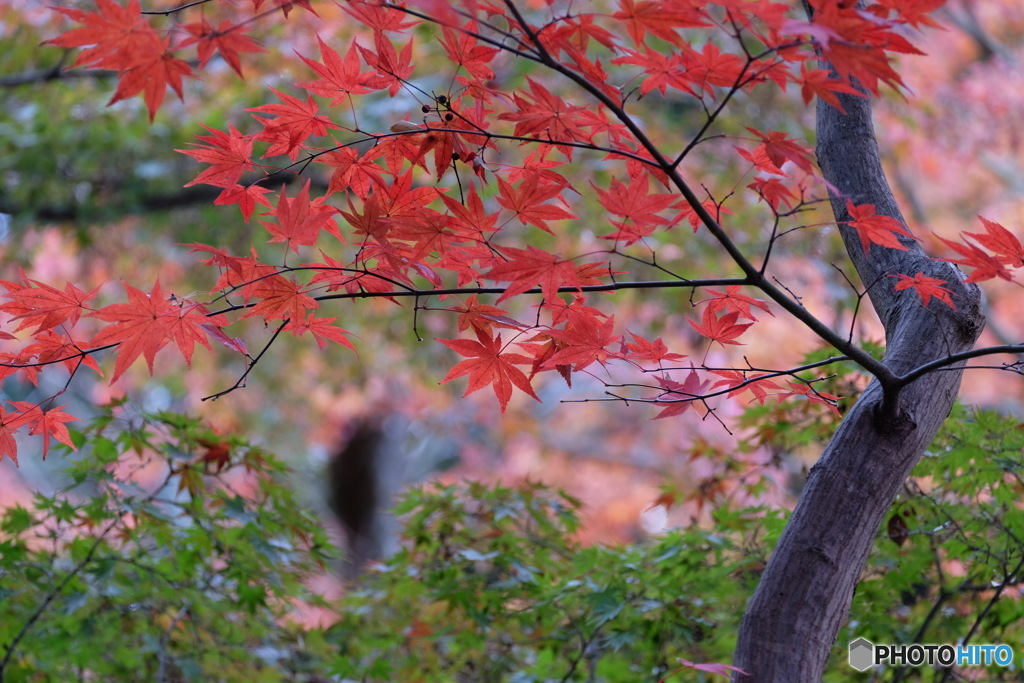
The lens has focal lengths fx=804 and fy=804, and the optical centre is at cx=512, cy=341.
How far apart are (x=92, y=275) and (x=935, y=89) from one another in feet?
20.1

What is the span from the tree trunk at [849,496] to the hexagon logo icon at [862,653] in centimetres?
59

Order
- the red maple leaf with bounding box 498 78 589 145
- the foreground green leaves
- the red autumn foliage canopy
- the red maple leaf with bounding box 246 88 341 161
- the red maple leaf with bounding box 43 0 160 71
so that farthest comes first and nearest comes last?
the foreground green leaves < the red maple leaf with bounding box 246 88 341 161 < the red maple leaf with bounding box 498 78 589 145 < the red autumn foliage canopy < the red maple leaf with bounding box 43 0 160 71

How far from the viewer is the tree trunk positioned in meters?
1.13

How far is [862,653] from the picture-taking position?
1.68 meters

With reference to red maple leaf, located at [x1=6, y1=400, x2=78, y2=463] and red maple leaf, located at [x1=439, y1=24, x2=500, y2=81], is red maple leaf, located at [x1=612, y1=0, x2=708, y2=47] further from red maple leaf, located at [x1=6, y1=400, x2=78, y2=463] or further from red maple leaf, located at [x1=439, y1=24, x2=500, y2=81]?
red maple leaf, located at [x1=6, y1=400, x2=78, y2=463]

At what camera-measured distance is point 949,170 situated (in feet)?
23.5

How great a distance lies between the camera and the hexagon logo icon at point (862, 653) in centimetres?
167

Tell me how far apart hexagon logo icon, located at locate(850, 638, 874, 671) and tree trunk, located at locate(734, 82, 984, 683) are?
59cm

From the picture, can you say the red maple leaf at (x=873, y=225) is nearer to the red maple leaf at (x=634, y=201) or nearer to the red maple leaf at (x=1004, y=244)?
the red maple leaf at (x=1004, y=244)

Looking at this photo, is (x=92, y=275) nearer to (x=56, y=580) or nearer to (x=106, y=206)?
(x=106, y=206)

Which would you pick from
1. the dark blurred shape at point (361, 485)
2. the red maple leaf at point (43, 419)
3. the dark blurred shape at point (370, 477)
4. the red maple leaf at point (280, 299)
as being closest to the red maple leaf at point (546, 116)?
the red maple leaf at point (280, 299)

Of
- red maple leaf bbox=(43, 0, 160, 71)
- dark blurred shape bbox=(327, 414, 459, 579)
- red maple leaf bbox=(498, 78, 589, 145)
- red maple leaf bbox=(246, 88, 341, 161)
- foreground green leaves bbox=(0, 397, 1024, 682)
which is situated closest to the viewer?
red maple leaf bbox=(43, 0, 160, 71)

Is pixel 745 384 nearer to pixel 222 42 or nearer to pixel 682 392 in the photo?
pixel 682 392

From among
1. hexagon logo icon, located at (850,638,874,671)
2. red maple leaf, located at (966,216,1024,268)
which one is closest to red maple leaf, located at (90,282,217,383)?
red maple leaf, located at (966,216,1024,268)
